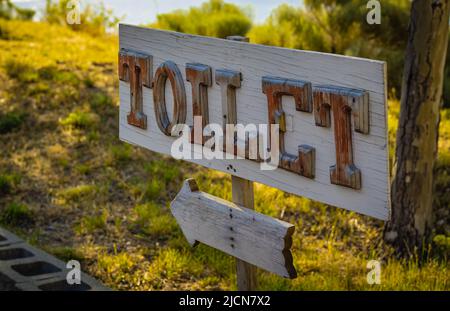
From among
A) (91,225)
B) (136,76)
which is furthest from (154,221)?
(136,76)

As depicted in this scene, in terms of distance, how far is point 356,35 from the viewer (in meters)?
7.98

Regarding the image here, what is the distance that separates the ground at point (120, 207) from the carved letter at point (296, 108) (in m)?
1.84

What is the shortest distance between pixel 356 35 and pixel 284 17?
2.94 feet

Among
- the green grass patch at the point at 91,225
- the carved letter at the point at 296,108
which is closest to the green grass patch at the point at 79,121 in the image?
the green grass patch at the point at 91,225

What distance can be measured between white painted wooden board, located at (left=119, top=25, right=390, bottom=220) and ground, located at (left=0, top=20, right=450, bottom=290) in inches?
67.2

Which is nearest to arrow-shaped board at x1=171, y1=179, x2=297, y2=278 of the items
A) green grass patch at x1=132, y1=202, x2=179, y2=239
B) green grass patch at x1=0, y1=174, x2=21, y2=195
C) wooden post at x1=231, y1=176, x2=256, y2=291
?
wooden post at x1=231, y1=176, x2=256, y2=291

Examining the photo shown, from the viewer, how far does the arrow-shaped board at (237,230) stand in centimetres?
273

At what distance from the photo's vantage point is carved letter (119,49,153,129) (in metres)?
3.16

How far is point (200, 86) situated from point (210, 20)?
6492mm

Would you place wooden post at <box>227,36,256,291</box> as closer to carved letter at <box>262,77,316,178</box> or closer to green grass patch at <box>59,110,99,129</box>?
carved letter at <box>262,77,316,178</box>

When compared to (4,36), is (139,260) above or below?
below

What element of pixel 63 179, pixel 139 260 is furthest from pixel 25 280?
pixel 63 179

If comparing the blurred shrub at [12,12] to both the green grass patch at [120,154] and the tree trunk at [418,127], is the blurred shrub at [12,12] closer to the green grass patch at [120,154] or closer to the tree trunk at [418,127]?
the green grass patch at [120,154]
